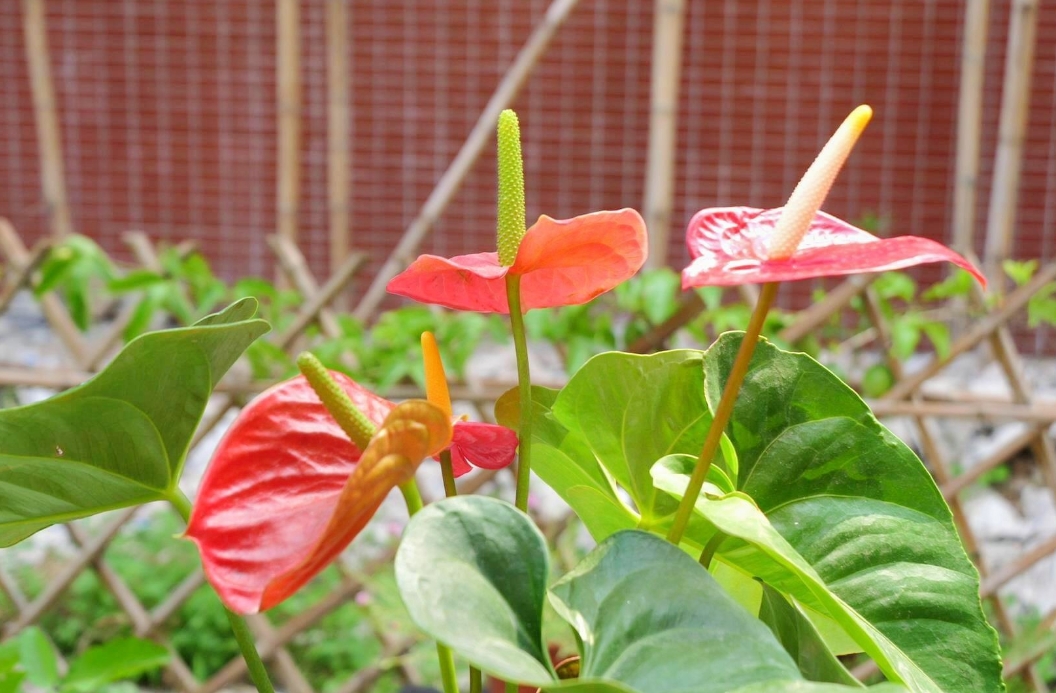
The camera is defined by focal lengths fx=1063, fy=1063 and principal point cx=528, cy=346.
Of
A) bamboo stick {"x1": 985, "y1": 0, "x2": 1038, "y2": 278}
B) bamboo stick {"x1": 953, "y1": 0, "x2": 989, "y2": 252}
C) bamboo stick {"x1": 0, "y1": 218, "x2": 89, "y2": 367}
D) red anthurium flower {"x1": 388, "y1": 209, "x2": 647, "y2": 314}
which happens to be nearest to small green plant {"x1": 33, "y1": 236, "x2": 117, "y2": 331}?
bamboo stick {"x1": 0, "y1": 218, "x2": 89, "y2": 367}

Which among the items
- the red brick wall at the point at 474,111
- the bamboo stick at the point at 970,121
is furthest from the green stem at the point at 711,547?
the red brick wall at the point at 474,111

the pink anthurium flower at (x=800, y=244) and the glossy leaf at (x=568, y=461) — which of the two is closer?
the pink anthurium flower at (x=800, y=244)

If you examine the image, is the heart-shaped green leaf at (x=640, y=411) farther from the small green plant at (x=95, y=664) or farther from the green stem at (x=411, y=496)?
the small green plant at (x=95, y=664)

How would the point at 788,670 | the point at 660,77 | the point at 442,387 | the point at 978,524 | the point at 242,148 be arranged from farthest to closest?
the point at 242,148 < the point at 978,524 < the point at 660,77 < the point at 442,387 < the point at 788,670

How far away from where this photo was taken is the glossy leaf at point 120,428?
1.10 ft

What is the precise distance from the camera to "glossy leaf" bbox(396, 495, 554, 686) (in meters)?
0.25

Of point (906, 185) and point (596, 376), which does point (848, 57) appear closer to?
point (906, 185)

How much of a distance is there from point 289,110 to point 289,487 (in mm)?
1818

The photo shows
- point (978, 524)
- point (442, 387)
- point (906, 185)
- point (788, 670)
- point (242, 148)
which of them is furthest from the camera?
point (242, 148)

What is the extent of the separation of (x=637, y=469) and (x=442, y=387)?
0.32 ft

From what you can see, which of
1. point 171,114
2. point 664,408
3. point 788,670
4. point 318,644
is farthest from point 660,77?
point 171,114

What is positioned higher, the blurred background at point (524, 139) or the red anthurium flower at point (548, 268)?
the red anthurium flower at point (548, 268)

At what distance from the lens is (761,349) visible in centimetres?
40

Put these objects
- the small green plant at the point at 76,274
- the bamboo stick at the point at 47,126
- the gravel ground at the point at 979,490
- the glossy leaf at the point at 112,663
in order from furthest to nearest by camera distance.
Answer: the gravel ground at the point at 979,490
the bamboo stick at the point at 47,126
the small green plant at the point at 76,274
the glossy leaf at the point at 112,663
